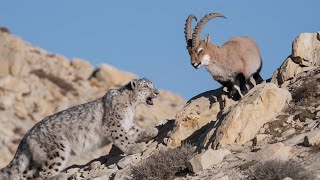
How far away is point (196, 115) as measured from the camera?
624 inches

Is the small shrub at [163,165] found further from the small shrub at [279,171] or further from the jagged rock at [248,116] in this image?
the small shrub at [279,171]

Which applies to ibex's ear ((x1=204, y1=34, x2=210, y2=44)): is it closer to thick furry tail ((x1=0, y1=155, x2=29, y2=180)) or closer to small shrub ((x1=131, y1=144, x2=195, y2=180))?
small shrub ((x1=131, y1=144, x2=195, y2=180))

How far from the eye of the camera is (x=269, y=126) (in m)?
14.0

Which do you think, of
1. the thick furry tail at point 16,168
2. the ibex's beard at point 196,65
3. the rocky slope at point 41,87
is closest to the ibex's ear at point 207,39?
the ibex's beard at point 196,65

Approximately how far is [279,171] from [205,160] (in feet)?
5.69

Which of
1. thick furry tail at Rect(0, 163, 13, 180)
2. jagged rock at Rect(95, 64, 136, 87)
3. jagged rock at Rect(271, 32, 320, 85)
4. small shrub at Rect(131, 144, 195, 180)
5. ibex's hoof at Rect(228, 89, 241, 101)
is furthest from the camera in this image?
jagged rock at Rect(95, 64, 136, 87)

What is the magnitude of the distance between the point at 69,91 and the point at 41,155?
35706 millimetres

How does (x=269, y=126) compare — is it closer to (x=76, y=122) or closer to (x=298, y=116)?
(x=298, y=116)

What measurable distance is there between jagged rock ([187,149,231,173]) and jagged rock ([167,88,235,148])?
2.10m

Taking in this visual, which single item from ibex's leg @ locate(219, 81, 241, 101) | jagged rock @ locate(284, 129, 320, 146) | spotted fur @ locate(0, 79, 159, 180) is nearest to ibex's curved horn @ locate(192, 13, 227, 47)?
ibex's leg @ locate(219, 81, 241, 101)

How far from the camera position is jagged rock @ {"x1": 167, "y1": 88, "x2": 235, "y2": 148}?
15445 millimetres

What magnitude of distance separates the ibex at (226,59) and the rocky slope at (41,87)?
2303 centimetres

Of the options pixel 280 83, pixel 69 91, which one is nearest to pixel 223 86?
pixel 280 83

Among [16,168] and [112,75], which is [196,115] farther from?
[112,75]
